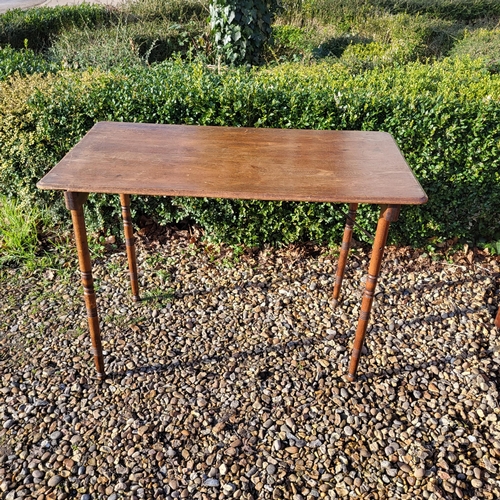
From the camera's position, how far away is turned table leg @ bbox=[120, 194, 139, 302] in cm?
316

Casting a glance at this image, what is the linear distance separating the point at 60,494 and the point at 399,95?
329 centimetres

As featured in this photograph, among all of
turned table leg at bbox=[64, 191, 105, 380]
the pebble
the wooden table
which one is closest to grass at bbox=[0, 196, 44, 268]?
the wooden table

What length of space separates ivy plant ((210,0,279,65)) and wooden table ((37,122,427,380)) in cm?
335

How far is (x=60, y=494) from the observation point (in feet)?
7.39

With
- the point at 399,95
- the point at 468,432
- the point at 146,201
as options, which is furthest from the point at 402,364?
the point at 146,201

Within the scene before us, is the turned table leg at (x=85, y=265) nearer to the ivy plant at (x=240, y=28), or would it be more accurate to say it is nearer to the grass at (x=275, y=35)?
the grass at (x=275, y=35)

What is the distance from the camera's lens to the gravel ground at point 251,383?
7.75 feet

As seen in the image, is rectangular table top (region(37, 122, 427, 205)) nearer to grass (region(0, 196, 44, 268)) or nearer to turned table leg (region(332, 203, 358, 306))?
turned table leg (region(332, 203, 358, 306))

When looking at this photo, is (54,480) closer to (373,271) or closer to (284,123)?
(373,271)

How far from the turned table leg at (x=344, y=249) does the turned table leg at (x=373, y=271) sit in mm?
639

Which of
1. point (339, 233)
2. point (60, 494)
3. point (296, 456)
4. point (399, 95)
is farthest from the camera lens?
point (339, 233)

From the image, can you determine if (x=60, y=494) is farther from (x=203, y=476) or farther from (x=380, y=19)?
(x=380, y=19)

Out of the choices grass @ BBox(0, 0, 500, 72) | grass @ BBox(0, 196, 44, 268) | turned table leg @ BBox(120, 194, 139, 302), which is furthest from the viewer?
grass @ BBox(0, 0, 500, 72)

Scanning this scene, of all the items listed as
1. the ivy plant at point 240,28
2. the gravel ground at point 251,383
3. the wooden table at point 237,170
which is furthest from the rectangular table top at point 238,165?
the ivy plant at point 240,28
